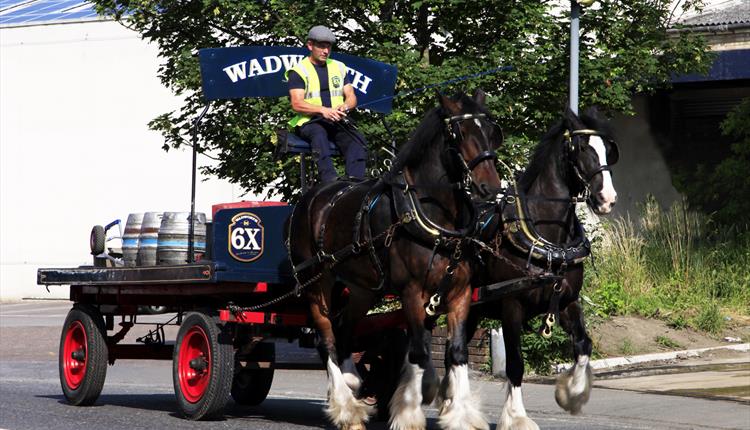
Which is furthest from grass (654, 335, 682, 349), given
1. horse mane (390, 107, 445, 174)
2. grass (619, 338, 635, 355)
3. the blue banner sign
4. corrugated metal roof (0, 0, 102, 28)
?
corrugated metal roof (0, 0, 102, 28)

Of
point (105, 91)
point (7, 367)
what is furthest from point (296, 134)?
point (105, 91)

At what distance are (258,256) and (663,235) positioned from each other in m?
10.3

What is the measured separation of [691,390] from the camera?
12773 millimetres

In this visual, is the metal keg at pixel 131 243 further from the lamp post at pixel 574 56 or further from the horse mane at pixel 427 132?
the lamp post at pixel 574 56

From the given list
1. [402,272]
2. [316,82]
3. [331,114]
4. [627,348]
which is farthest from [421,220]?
[627,348]

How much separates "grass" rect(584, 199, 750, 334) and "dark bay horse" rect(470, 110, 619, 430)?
6154 millimetres

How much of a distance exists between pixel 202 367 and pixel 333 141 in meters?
2.25

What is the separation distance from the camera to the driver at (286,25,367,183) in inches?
421

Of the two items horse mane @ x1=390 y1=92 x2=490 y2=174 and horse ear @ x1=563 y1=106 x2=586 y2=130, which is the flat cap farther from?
horse ear @ x1=563 y1=106 x2=586 y2=130

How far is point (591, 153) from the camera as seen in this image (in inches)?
386

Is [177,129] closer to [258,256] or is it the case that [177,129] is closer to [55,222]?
[258,256]

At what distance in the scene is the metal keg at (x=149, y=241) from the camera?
11.9m

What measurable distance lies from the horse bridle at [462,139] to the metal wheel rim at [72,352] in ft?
→ 16.0

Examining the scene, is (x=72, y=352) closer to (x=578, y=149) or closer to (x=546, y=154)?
(x=546, y=154)
